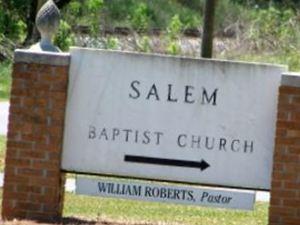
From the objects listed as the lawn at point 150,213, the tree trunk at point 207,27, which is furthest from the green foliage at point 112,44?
the lawn at point 150,213

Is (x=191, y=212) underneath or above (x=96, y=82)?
underneath

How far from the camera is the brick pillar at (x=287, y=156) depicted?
32.4 feet

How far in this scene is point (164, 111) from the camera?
10.1 m

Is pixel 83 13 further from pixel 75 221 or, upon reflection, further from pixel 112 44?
pixel 75 221

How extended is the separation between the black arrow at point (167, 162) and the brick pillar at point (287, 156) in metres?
0.62

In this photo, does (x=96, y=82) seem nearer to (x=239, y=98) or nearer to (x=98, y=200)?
(x=239, y=98)

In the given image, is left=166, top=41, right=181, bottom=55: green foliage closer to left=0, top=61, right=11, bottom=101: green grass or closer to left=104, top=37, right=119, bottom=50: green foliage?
left=104, top=37, right=119, bottom=50: green foliage

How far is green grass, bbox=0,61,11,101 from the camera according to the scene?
80.6 feet

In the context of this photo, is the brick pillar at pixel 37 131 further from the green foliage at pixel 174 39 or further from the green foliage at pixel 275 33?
the green foliage at pixel 174 39

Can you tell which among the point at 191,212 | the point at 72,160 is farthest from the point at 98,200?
the point at 72,160

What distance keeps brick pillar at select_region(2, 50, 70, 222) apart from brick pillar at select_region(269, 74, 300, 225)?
186cm

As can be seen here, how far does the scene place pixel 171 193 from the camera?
1013cm

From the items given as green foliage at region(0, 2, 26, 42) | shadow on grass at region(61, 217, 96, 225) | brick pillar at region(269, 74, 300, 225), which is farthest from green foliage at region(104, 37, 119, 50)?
brick pillar at region(269, 74, 300, 225)

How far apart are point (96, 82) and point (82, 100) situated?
0.20 metres
